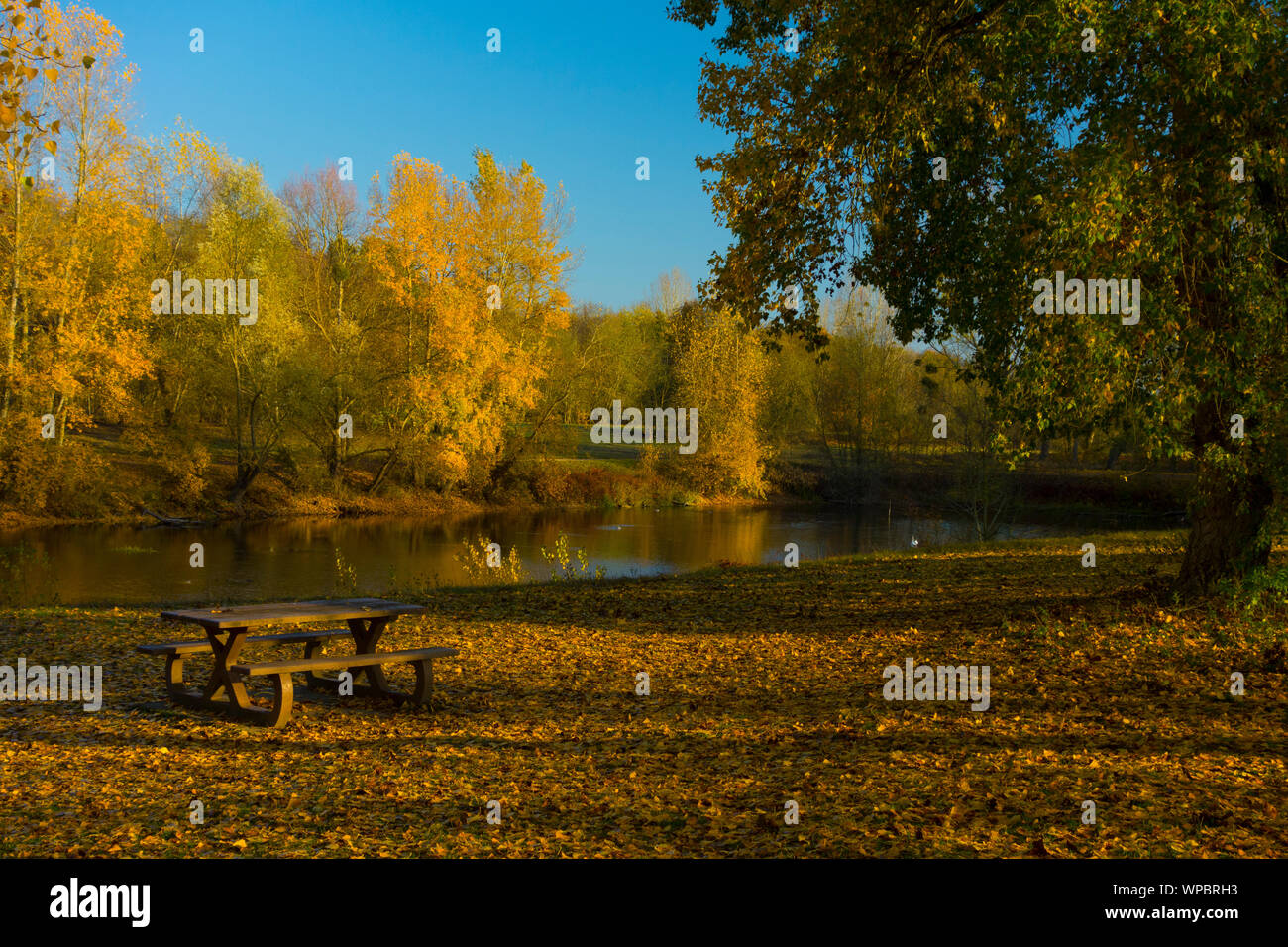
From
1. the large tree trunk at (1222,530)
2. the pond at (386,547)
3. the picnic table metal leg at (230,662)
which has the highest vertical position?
the large tree trunk at (1222,530)

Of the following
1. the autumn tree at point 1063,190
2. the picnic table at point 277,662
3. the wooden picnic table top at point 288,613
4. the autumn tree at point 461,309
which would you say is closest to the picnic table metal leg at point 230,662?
the picnic table at point 277,662

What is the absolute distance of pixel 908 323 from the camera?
42.5 ft

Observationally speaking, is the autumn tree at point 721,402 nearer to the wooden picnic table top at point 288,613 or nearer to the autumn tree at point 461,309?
the autumn tree at point 461,309

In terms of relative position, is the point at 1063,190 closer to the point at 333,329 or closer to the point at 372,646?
the point at 372,646

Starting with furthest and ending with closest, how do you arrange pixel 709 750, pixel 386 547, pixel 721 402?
pixel 721 402
pixel 386 547
pixel 709 750

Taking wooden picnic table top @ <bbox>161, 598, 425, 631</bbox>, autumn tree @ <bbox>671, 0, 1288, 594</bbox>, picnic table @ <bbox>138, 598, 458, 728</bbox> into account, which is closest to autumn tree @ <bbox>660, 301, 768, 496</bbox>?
autumn tree @ <bbox>671, 0, 1288, 594</bbox>

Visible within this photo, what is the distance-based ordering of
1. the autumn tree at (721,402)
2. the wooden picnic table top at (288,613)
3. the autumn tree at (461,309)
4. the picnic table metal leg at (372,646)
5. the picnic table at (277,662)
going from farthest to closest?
the autumn tree at (721,402) → the autumn tree at (461,309) → the picnic table metal leg at (372,646) → the picnic table at (277,662) → the wooden picnic table top at (288,613)

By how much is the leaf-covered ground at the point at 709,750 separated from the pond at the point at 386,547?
Answer: 279 inches

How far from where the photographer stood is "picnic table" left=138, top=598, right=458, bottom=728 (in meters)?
7.18

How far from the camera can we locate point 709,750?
22.3ft

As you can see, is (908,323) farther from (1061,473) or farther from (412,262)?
(1061,473)

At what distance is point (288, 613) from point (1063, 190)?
7.02 metres

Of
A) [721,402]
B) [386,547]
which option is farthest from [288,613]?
[721,402]

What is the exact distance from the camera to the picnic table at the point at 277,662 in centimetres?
718
